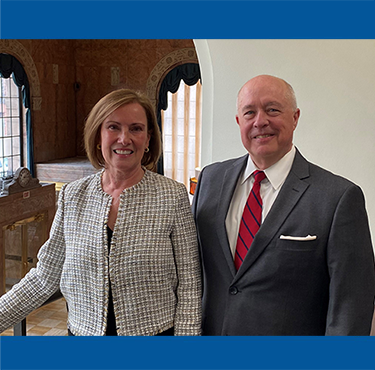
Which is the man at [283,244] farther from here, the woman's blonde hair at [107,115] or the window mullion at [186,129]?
the window mullion at [186,129]

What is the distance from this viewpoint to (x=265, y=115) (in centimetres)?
173

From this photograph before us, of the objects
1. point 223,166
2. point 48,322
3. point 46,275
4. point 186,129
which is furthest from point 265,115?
point 186,129

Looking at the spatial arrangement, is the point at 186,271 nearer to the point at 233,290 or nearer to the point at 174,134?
the point at 233,290

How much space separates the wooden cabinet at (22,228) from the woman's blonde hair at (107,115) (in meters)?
6.33

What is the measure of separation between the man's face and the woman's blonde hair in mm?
337

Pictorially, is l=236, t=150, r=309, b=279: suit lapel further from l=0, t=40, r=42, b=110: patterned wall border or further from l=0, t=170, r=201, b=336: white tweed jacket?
l=0, t=40, r=42, b=110: patterned wall border

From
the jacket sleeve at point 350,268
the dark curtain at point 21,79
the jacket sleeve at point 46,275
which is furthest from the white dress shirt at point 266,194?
the dark curtain at point 21,79

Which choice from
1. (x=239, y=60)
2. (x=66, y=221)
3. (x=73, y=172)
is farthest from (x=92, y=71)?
(x=66, y=221)

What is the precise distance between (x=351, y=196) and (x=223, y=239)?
1.55 feet

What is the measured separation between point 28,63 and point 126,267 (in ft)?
32.6

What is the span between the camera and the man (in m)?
1.68

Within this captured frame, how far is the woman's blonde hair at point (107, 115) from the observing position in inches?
66.2

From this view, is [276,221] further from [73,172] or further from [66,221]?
[73,172]

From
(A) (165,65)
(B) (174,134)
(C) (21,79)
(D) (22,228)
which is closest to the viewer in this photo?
(D) (22,228)
